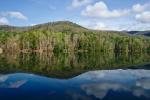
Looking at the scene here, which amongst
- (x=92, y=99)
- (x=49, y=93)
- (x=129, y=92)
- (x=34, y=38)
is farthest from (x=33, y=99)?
(x=34, y=38)

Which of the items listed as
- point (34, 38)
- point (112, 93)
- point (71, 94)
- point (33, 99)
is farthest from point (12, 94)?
point (34, 38)

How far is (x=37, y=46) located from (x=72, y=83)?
14555 cm

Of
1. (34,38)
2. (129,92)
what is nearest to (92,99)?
(129,92)

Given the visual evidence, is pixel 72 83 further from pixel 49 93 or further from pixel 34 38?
pixel 34 38

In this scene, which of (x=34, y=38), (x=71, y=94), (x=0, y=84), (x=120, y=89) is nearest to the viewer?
(x=71, y=94)

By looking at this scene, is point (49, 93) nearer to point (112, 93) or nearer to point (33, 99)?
point (33, 99)

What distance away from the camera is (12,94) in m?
39.7

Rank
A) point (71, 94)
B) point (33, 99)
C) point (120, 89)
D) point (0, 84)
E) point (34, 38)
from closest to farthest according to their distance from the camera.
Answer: point (33, 99)
point (71, 94)
point (120, 89)
point (0, 84)
point (34, 38)

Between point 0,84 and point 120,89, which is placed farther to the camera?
point 0,84

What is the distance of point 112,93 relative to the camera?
131ft

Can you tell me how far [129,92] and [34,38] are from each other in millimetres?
154607

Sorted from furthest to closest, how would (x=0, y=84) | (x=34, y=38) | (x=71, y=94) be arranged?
(x=34, y=38) < (x=0, y=84) < (x=71, y=94)

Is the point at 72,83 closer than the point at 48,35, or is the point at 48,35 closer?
the point at 72,83

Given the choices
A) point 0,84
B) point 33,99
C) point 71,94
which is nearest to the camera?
point 33,99
